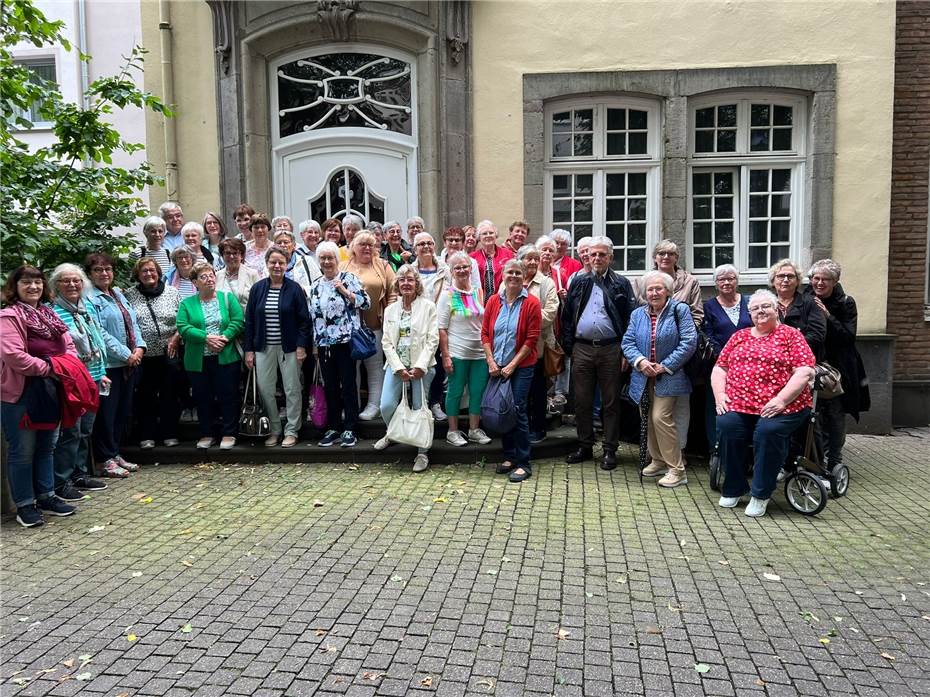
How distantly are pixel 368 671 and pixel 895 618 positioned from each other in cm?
267

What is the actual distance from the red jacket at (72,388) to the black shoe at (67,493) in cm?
72

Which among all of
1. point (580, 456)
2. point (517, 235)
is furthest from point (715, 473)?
point (517, 235)

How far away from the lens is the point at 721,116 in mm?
9078

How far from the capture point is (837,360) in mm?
5996

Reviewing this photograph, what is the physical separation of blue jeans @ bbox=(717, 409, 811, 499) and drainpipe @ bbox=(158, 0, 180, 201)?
23.8 ft

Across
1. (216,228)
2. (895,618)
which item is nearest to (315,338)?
(216,228)

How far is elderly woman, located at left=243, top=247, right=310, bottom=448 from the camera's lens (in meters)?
6.54

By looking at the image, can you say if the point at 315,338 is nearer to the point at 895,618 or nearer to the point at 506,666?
the point at 506,666

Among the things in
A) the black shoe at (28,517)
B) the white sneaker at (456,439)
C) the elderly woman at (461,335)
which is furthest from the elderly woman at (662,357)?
the black shoe at (28,517)

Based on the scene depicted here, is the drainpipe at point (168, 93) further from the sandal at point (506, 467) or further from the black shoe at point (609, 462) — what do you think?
the black shoe at point (609, 462)

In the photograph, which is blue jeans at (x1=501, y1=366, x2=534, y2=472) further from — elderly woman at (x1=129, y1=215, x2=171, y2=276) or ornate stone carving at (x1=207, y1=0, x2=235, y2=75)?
ornate stone carving at (x1=207, y1=0, x2=235, y2=75)

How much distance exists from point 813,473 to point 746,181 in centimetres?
494

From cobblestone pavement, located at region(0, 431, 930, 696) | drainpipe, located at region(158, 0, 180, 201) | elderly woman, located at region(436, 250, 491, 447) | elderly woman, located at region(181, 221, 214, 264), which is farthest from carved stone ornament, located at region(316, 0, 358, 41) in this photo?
cobblestone pavement, located at region(0, 431, 930, 696)

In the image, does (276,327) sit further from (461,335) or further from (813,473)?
(813,473)
